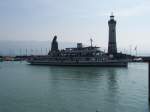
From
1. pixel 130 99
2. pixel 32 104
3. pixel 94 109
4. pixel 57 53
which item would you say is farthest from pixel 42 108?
pixel 57 53

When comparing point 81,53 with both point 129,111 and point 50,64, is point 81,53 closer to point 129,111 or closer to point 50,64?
point 50,64

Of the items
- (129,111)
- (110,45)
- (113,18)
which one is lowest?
(129,111)

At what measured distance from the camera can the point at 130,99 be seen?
32.6 meters

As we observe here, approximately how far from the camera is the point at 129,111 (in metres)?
26.7

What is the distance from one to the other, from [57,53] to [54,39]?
19.4 metres

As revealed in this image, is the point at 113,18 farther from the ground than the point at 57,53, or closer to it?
farther from the ground

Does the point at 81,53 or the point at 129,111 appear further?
the point at 81,53

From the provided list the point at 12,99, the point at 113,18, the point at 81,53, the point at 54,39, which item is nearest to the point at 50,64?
the point at 81,53

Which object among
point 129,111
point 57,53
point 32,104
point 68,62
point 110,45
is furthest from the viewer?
point 110,45

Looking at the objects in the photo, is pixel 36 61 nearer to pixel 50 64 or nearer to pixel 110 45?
pixel 50 64

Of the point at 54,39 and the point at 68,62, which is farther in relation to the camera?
the point at 54,39

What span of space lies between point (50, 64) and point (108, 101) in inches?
3688

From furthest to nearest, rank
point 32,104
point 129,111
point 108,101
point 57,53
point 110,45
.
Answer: point 110,45 → point 57,53 → point 108,101 → point 32,104 → point 129,111

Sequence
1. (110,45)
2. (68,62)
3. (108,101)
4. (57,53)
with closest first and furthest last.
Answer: (108,101), (68,62), (57,53), (110,45)
